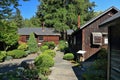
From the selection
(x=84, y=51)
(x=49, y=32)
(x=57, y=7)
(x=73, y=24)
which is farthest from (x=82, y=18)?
(x=84, y=51)

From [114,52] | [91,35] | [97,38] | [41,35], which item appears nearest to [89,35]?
[91,35]

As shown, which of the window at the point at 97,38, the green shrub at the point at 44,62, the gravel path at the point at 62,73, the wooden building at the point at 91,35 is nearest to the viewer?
the gravel path at the point at 62,73

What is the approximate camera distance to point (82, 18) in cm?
5725

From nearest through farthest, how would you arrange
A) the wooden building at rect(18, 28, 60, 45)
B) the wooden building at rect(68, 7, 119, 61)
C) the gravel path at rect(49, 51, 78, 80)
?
the gravel path at rect(49, 51, 78, 80), the wooden building at rect(68, 7, 119, 61), the wooden building at rect(18, 28, 60, 45)

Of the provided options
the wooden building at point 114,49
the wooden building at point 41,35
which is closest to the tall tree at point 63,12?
the wooden building at point 41,35

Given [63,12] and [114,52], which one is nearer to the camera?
[114,52]

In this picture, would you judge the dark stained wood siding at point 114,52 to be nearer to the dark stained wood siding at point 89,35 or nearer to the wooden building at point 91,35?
the wooden building at point 91,35

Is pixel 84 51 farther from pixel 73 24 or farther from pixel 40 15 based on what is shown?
pixel 40 15

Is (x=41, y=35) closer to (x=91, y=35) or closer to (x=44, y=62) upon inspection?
(x=91, y=35)

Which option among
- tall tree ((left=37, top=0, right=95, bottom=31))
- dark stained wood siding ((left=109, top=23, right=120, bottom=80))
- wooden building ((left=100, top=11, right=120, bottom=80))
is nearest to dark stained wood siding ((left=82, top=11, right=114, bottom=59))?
wooden building ((left=100, top=11, right=120, bottom=80))

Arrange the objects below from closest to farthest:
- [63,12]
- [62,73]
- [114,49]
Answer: [114,49], [62,73], [63,12]

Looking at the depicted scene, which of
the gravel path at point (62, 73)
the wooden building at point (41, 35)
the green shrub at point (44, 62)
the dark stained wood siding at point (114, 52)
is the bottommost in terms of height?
the gravel path at point (62, 73)

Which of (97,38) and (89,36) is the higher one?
(89,36)

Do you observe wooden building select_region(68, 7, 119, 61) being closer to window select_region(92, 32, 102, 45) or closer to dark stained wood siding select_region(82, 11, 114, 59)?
dark stained wood siding select_region(82, 11, 114, 59)
